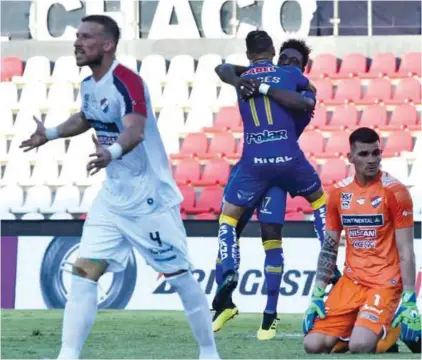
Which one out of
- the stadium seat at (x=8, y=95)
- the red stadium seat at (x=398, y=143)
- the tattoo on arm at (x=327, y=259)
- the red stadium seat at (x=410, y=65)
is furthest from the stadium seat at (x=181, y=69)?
the tattoo on arm at (x=327, y=259)

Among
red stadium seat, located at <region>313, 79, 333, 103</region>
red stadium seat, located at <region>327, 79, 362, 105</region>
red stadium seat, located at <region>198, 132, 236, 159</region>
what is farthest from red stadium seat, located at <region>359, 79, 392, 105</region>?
red stadium seat, located at <region>198, 132, 236, 159</region>

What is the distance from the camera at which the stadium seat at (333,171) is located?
664 inches

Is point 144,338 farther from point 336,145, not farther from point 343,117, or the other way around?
point 343,117

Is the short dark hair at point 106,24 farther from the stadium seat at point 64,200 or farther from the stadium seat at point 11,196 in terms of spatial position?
the stadium seat at point 11,196

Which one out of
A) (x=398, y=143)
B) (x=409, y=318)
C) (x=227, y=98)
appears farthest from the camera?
(x=227, y=98)

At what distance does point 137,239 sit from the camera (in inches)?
253

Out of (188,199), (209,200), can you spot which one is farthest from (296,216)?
(188,199)

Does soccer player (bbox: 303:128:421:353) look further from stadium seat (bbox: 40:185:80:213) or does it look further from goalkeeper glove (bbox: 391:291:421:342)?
stadium seat (bbox: 40:185:80:213)

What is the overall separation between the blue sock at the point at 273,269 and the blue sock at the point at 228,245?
24 cm

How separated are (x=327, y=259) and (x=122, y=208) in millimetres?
1893

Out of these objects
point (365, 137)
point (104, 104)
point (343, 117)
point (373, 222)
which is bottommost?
point (343, 117)

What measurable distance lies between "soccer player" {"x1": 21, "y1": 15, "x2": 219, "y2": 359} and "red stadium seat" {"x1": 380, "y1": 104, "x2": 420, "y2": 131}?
1152cm

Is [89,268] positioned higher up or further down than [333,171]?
higher up

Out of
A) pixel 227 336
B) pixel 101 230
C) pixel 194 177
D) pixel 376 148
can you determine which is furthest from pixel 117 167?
pixel 194 177
